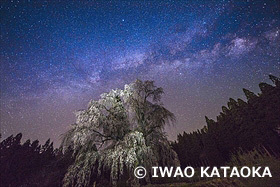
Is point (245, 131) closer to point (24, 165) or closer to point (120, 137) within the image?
point (120, 137)

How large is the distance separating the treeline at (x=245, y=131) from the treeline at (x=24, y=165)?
2906 centimetres

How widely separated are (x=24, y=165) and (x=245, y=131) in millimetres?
49439

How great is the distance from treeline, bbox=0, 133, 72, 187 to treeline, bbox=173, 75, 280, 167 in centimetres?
2906

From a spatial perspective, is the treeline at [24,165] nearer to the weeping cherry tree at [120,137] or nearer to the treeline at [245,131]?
the weeping cherry tree at [120,137]

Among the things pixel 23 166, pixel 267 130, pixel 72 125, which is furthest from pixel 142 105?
pixel 23 166

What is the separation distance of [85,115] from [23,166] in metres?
36.7

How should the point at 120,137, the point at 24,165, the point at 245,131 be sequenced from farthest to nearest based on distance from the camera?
the point at 24,165 < the point at 245,131 < the point at 120,137

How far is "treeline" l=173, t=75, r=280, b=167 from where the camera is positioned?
879 inches

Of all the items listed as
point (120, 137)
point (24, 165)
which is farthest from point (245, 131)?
point (24, 165)

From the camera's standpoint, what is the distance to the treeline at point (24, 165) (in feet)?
90.6

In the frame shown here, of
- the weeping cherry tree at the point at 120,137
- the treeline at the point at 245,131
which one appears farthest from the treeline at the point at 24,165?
the treeline at the point at 245,131

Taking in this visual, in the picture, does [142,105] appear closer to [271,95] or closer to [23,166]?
[271,95]

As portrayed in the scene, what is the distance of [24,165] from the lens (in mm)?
36219

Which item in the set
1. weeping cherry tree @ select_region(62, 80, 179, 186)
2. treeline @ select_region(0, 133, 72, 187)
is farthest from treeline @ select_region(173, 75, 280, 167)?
treeline @ select_region(0, 133, 72, 187)
